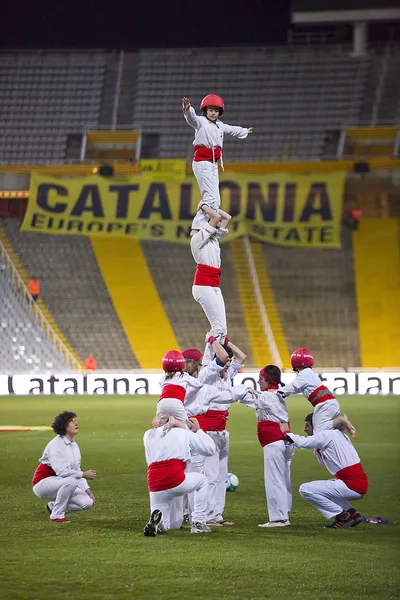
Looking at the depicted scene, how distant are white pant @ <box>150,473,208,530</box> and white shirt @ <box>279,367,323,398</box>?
109 centimetres

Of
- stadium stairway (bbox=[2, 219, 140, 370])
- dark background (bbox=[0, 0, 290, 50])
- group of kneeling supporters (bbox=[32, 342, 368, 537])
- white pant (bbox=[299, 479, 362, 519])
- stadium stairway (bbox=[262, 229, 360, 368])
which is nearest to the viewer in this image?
group of kneeling supporters (bbox=[32, 342, 368, 537])

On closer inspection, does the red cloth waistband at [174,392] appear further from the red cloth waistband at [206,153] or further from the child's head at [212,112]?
the child's head at [212,112]

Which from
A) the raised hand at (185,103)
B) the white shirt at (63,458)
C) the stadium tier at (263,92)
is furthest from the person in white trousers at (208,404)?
the stadium tier at (263,92)

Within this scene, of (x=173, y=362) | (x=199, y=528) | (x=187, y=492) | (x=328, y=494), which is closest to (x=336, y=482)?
(x=328, y=494)

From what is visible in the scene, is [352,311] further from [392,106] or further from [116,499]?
[116,499]

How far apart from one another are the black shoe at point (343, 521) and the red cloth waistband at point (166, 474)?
1520mm

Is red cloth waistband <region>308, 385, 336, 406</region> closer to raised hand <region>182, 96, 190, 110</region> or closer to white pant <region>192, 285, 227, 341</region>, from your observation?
white pant <region>192, 285, 227, 341</region>

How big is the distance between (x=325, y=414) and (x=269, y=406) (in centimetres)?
52

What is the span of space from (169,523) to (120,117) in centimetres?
2773

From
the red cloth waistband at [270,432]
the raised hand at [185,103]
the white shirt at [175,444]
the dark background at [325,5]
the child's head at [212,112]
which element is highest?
the dark background at [325,5]

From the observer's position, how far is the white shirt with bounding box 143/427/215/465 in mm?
9219

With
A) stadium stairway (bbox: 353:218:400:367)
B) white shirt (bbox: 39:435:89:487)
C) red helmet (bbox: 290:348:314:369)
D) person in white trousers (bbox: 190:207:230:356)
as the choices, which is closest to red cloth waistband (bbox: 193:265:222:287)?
person in white trousers (bbox: 190:207:230:356)

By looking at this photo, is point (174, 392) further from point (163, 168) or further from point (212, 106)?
point (163, 168)

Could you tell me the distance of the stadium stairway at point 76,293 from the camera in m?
30.1
